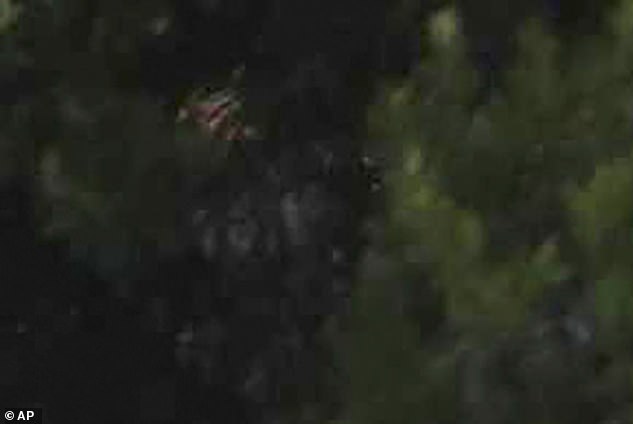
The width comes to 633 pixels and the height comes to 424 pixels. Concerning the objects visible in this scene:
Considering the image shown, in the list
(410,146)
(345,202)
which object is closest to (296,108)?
(345,202)

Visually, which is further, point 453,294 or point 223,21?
point 223,21

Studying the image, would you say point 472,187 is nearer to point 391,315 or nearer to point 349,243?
point 391,315

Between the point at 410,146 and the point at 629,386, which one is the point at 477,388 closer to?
the point at 629,386

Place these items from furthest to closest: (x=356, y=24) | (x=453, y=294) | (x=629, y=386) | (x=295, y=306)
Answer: (x=295, y=306) < (x=356, y=24) < (x=453, y=294) < (x=629, y=386)

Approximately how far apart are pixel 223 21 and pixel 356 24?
10.3 inches

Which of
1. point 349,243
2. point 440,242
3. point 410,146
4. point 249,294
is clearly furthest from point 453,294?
point 249,294

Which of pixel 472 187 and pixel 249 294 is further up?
pixel 249 294

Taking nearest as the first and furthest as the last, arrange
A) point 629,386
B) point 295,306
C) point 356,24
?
1. point 629,386
2. point 356,24
3. point 295,306

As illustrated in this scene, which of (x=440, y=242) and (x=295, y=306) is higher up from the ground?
(x=295, y=306)

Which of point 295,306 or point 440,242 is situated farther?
point 295,306

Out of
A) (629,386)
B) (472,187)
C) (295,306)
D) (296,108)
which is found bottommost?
(629,386)

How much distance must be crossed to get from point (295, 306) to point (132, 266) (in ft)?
1.11

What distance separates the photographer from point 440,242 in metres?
1.91

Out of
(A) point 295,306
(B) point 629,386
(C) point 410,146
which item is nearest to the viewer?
(B) point 629,386
